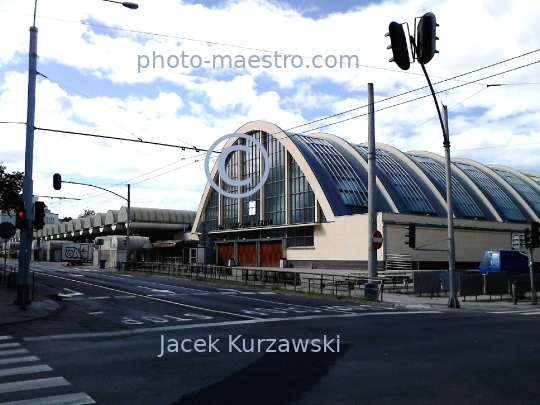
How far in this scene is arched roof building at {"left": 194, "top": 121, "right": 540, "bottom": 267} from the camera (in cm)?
4569

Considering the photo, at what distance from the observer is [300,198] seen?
4941cm

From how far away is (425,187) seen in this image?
51.3m

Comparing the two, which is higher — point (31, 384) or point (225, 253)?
point (225, 253)

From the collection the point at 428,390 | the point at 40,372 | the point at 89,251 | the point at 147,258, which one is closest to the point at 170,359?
the point at 40,372

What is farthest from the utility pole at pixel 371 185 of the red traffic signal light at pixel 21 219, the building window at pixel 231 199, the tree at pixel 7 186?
the building window at pixel 231 199

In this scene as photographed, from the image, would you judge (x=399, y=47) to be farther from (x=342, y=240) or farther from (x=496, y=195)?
(x=496, y=195)

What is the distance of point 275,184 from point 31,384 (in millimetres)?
45423

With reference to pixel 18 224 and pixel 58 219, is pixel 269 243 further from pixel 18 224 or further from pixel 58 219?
pixel 58 219

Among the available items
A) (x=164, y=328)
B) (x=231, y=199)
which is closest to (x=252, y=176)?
(x=231, y=199)

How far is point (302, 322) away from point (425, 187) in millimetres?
38875

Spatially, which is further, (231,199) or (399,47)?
(231,199)

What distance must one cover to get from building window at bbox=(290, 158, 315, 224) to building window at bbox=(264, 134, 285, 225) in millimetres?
1509

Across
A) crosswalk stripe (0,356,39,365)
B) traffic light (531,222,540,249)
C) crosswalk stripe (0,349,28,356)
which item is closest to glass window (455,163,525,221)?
traffic light (531,222,540,249)

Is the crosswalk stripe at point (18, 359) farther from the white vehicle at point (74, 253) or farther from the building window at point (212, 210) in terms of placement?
the white vehicle at point (74, 253)
